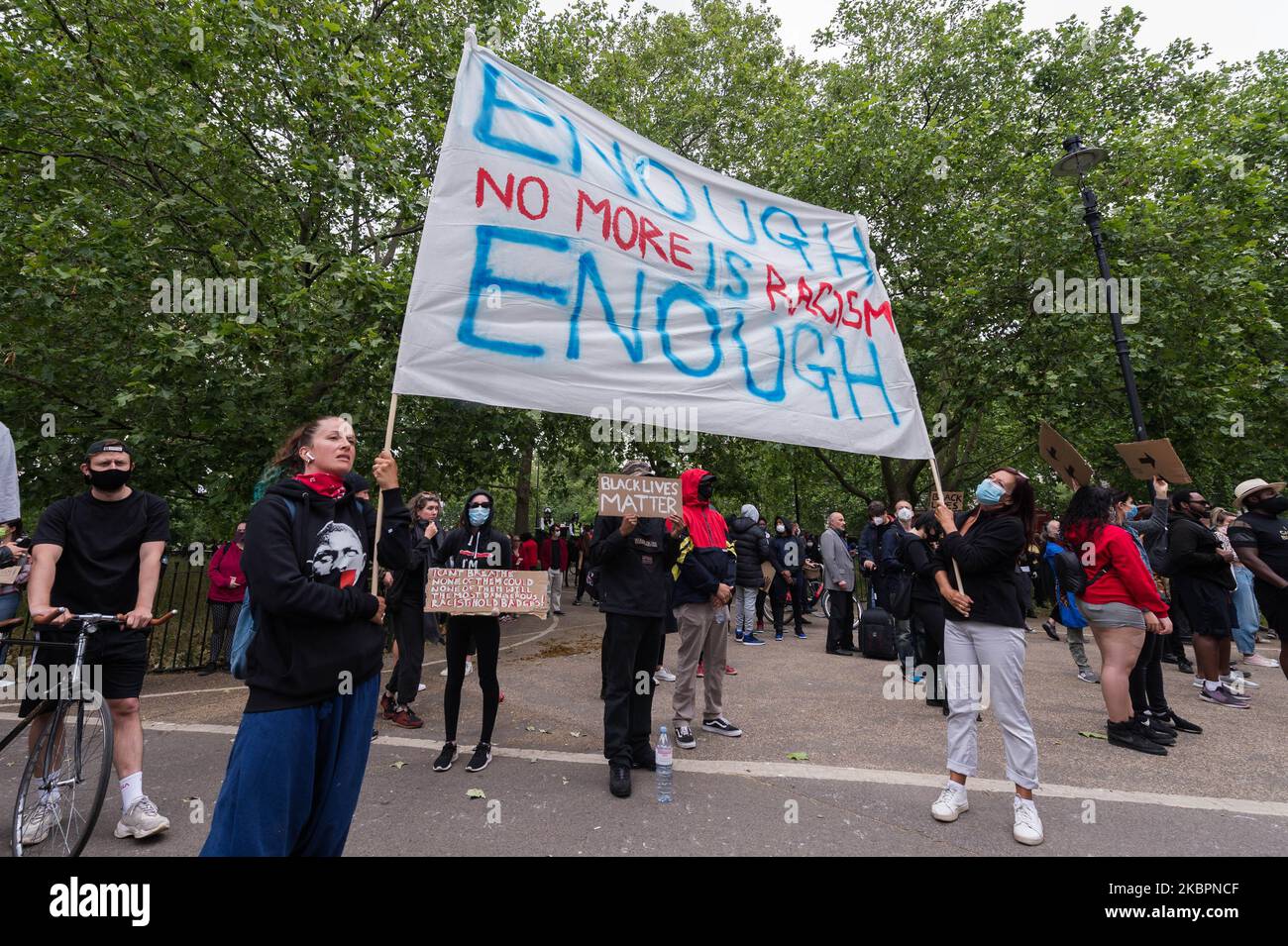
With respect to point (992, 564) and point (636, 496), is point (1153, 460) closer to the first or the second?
point (992, 564)

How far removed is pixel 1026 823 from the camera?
3.38 metres

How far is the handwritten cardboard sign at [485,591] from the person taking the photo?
13.9ft

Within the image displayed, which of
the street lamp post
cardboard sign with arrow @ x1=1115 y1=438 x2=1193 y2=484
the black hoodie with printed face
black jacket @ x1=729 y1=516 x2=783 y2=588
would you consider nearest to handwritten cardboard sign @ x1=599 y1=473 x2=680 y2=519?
the black hoodie with printed face

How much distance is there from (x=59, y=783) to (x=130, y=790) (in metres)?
0.30

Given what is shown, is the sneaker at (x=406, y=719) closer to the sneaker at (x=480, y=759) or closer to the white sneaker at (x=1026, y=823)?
the sneaker at (x=480, y=759)

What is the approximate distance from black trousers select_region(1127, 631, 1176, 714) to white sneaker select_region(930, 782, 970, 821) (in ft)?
8.73

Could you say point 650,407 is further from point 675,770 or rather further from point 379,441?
point 379,441

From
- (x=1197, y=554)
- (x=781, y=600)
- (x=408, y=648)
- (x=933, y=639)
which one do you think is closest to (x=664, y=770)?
(x=408, y=648)

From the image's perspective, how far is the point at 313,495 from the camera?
7.70 ft

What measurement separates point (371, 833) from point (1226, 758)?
241 inches

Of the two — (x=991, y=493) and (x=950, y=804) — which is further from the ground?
(x=991, y=493)

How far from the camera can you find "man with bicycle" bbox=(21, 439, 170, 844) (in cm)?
327

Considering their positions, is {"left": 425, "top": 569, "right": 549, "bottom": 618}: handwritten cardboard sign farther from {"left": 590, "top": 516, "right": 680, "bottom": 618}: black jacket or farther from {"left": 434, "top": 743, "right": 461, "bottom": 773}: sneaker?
{"left": 434, "top": 743, "right": 461, "bottom": 773}: sneaker

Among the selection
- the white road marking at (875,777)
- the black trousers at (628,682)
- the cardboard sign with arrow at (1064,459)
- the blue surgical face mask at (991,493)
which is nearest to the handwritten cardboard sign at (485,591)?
the black trousers at (628,682)
